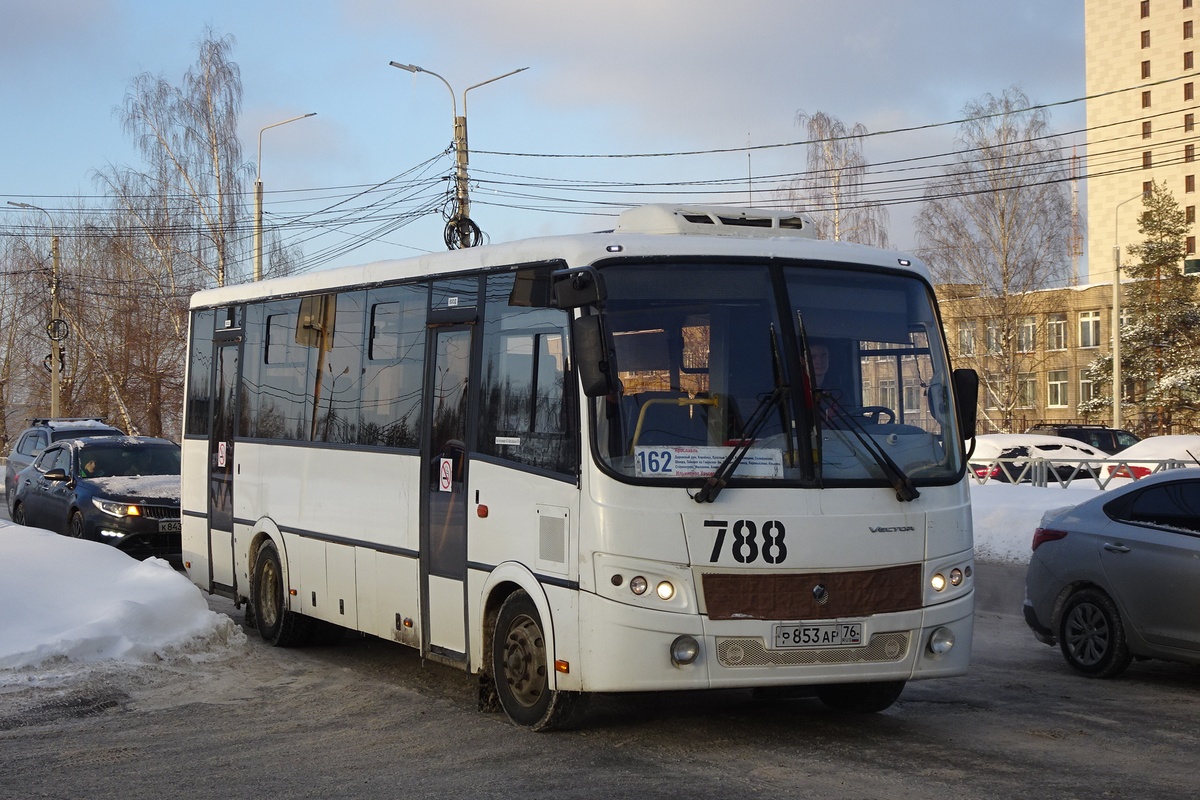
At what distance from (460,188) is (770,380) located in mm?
21023

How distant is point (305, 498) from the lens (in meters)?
11.3

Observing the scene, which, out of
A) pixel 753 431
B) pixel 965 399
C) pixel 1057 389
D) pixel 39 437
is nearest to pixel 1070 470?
pixel 39 437

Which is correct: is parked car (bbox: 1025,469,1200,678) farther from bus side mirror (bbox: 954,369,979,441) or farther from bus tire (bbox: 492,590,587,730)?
bus tire (bbox: 492,590,587,730)

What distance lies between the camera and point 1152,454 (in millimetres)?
30438

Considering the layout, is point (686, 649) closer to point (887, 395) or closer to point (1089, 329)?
point (887, 395)

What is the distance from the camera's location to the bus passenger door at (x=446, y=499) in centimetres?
888

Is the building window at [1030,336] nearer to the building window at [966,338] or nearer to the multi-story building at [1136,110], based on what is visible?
the building window at [966,338]

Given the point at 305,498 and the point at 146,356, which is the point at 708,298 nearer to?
the point at 305,498

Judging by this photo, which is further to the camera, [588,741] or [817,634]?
[588,741]

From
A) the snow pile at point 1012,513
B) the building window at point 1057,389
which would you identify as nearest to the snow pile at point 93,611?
the snow pile at point 1012,513

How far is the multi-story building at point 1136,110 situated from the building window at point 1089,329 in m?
12.0

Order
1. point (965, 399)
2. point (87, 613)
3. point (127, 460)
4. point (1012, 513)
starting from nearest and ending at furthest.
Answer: point (965, 399), point (87, 613), point (127, 460), point (1012, 513)

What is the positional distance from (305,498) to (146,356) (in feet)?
154

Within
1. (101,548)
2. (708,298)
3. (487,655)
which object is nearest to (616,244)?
(708,298)
